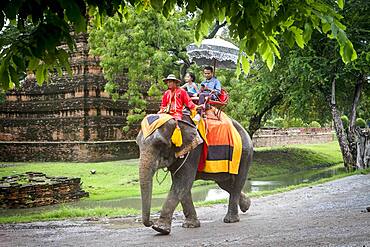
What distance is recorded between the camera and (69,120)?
73.5 ft

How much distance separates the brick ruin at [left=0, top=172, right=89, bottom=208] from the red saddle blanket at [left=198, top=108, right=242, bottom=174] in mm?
6758

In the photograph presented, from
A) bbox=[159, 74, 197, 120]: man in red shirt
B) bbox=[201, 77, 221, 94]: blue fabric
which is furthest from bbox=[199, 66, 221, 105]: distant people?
bbox=[159, 74, 197, 120]: man in red shirt

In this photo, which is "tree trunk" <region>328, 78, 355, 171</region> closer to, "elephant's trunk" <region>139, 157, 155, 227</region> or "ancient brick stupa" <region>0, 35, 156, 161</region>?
"ancient brick stupa" <region>0, 35, 156, 161</region>

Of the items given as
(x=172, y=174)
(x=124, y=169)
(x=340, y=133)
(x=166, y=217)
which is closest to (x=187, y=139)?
(x=172, y=174)

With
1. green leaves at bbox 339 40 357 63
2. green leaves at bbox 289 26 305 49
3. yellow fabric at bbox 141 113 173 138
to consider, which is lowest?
yellow fabric at bbox 141 113 173 138

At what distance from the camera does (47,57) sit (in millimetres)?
3352

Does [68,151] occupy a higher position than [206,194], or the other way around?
[68,151]

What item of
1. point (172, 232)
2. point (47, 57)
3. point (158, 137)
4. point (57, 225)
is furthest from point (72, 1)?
point (57, 225)

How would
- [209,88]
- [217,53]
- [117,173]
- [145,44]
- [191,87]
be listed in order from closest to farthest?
[209,88] < [191,87] < [217,53] < [145,44] < [117,173]

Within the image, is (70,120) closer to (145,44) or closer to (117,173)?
(117,173)

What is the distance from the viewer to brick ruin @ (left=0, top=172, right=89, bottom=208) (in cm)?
1281

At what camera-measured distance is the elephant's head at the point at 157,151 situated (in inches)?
263

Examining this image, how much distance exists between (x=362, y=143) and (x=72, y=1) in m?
17.2

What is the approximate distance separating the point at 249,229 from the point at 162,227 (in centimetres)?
119
